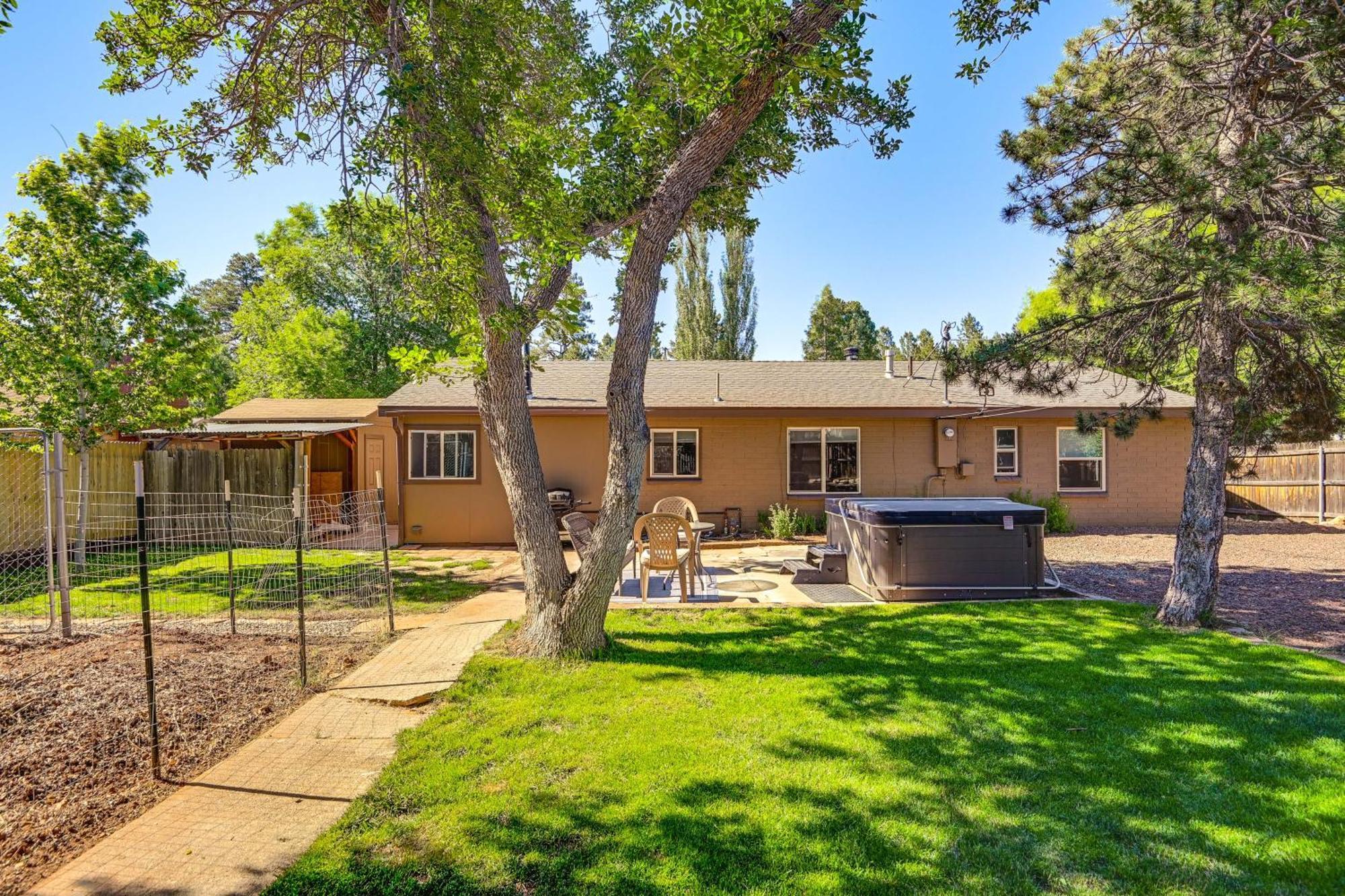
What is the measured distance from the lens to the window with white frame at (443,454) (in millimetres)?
11562

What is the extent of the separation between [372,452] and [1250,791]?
14.9m

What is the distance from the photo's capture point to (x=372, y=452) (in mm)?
14055

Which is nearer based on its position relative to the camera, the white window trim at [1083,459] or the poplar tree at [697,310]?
the white window trim at [1083,459]

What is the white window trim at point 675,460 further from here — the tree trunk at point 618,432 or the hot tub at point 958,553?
the tree trunk at point 618,432

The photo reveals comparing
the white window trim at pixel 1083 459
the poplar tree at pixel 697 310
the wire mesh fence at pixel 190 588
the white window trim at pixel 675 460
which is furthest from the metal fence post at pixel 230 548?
the poplar tree at pixel 697 310

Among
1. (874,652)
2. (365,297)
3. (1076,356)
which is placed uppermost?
(365,297)

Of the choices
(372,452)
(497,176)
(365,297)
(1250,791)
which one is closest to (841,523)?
(1250,791)

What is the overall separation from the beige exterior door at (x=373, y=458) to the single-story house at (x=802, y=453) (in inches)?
94.3

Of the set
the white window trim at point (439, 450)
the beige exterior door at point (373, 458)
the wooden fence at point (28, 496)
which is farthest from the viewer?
the beige exterior door at point (373, 458)

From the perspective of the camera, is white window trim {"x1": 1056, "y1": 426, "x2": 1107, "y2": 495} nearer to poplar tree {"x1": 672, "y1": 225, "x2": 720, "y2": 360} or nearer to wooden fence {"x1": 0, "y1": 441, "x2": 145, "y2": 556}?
wooden fence {"x1": 0, "y1": 441, "x2": 145, "y2": 556}

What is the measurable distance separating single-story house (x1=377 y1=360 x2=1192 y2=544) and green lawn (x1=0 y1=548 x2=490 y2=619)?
2.30m

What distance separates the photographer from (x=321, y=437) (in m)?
15.4

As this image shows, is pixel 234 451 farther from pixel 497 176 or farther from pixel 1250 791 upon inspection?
pixel 1250 791

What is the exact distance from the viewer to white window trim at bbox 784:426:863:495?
39.8 feet
